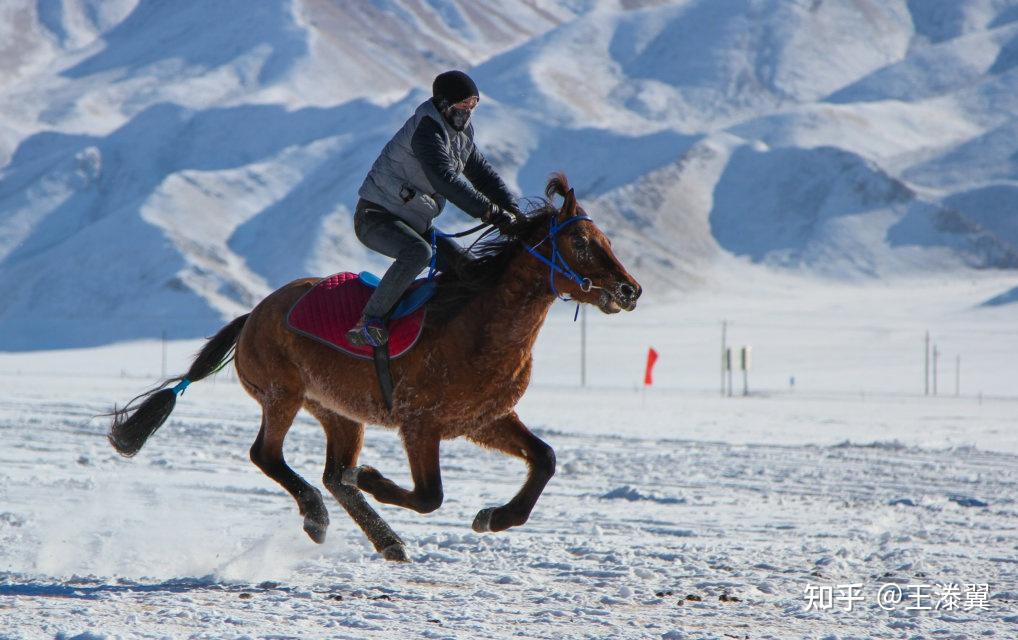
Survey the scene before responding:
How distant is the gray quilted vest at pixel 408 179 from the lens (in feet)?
24.5

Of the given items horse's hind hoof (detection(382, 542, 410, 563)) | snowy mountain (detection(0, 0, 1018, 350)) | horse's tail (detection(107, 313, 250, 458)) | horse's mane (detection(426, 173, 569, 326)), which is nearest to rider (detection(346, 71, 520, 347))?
horse's mane (detection(426, 173, 569, 326))

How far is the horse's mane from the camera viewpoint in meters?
7.36

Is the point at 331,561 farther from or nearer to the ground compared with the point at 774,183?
farther from the ground

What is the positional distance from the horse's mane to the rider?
0.11m

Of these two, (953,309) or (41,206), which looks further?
(41,206)

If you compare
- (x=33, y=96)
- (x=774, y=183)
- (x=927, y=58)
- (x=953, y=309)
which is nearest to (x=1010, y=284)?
(x=953, y=309)

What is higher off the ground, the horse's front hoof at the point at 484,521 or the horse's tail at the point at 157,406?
the horse's front hoof at the point at 484,521

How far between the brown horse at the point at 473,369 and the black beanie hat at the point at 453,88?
2.40 feet

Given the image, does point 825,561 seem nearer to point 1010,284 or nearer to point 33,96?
point 1010,284

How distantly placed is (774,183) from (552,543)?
9120 centimetres

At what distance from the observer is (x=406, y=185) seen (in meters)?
7.61

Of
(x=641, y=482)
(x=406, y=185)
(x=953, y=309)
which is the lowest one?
(x=953, y=309)

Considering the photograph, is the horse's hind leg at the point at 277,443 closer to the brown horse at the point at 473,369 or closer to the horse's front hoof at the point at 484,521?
the brown horse at the point at 473,369

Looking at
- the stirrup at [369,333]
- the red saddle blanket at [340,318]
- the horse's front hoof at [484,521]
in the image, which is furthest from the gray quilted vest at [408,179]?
the horse's front hoof at [484,521]
